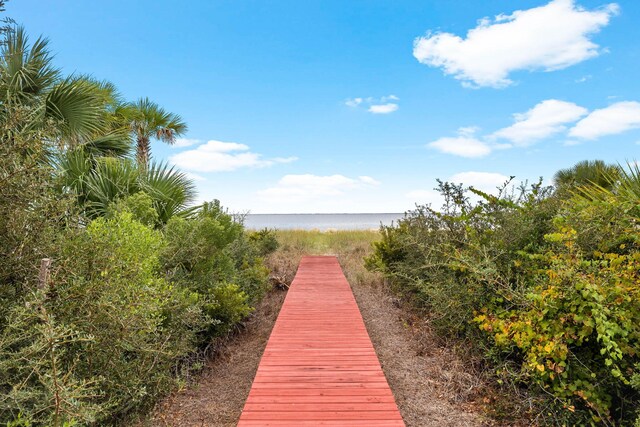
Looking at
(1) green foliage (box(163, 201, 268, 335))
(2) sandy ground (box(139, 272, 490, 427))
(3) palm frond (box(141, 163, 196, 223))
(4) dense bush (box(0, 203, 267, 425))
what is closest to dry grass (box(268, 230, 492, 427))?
(2) sandy ground (box(139, 272, 490, 427))

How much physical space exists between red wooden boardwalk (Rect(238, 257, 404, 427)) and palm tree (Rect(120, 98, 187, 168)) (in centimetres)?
1107

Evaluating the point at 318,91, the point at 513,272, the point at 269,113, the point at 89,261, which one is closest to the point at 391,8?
the point at 318,91

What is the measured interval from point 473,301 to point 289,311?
2.94m

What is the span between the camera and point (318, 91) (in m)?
20.8

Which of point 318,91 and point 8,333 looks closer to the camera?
point 8,333

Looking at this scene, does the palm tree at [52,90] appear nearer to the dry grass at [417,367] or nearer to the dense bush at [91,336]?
the dense bush at [91,336]

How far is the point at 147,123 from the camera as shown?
1455cm

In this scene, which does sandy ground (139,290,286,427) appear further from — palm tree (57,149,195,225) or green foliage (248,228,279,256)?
green foliage (248,228,279,256)

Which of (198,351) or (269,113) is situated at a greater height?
(269,113)

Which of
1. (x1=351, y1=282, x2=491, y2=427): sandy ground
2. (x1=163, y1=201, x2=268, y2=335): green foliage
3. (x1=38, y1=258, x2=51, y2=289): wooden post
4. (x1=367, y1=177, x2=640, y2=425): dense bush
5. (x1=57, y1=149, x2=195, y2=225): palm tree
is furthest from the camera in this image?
(x1=57, y1=149, x2=195, y2=225): palm tree

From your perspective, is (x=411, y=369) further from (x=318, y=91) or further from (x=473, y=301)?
(x=318, y=91)

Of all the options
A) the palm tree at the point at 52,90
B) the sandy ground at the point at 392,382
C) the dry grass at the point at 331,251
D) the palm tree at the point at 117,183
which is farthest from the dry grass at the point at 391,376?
the palm tree at the point at 52,90

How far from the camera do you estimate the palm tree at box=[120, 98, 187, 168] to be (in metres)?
13.9

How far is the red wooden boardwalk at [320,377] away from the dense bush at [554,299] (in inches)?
54.3
